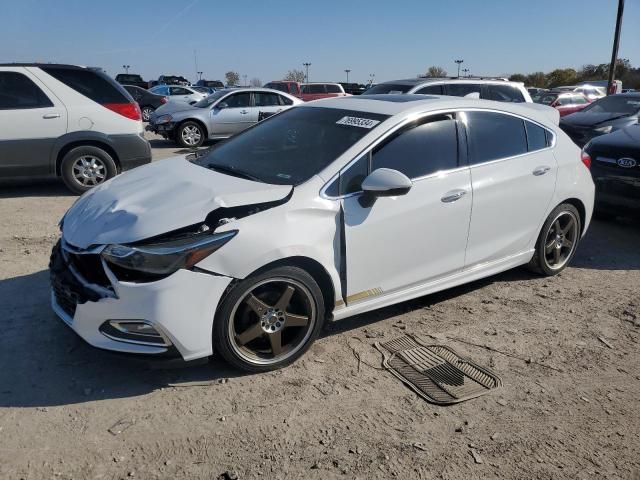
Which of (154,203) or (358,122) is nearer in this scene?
(154,203)

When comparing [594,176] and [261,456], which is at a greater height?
[594,176]

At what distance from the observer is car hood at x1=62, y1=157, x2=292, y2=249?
308cm

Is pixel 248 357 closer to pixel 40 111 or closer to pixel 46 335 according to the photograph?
pixel 46 335

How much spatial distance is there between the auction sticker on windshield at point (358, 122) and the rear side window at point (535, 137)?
1.62m

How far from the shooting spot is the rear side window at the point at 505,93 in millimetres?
11039

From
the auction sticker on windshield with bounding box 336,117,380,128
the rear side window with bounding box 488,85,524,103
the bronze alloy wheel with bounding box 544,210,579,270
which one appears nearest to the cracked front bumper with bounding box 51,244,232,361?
the auction sticker on windshield with bounding box 336,117,380,128

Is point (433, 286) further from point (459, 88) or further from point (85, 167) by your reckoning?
point (459, 88)

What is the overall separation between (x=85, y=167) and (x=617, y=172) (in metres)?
6.95

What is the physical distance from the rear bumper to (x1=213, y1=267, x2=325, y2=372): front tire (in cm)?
524

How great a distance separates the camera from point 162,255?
9.56 ft

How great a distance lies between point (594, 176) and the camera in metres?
6.70

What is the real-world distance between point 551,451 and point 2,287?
168 inches

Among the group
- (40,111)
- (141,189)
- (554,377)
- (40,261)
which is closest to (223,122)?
(40,111)

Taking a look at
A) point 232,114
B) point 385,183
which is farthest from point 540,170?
point 232,114
